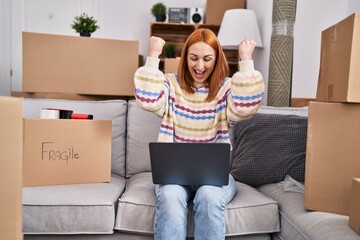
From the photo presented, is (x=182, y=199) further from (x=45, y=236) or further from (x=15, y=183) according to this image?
(x=15, y=183)

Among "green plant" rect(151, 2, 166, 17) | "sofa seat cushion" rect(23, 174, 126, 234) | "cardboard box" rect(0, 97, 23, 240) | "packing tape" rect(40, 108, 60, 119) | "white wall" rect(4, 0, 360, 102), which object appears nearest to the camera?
"cardboard box" rect(0, 97, 23, 240)

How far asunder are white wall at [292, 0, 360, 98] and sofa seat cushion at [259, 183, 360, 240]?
124 centimetres

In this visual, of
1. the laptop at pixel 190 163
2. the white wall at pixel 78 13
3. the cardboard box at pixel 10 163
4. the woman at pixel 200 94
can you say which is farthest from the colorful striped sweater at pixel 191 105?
the white wall at pixel 78 13

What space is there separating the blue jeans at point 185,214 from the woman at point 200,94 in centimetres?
1

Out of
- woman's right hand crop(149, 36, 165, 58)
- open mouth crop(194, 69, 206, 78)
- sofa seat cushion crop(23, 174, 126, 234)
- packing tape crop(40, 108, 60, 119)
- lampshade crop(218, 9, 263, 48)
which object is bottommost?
sofa seat cushion crop(23, 174, 126, 234)

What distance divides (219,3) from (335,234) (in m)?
3.07

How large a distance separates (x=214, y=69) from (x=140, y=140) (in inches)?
20.5

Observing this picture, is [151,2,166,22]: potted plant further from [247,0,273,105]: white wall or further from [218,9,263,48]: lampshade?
[218,9,263,48]: lampshade

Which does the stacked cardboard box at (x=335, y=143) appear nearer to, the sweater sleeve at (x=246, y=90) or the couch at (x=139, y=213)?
Result: the couch at (x=139, y=213)

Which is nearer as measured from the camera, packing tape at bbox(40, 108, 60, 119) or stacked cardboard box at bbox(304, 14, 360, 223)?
stacked cardboard box at bbox(304, 14, 360, 223)

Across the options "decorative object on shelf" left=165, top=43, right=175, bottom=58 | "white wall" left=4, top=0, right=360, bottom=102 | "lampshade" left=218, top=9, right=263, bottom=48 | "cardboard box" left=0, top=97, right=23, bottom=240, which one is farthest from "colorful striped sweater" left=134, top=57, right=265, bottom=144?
"decorative object on shelf" left=165, top=43, right=175, bottom=58

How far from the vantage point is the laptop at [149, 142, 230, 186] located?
1.10 metres

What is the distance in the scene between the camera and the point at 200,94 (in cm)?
138

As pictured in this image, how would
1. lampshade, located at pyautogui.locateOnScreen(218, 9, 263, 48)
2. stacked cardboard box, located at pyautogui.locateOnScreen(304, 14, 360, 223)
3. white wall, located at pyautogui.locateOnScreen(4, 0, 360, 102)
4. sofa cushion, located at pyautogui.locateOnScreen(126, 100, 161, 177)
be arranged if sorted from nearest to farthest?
stacked cardboard box, located at pyautogui.locateOnScreen(304, 14, 360, 223)
sofa cushion, located at pyautogui.locateOnScreen(126, 100, 161, 177)
lampshade, located at pyautogui.locateOnScreen(218, 9, 263, 48)
white wall, located at pyautogui.locateOnScreen(4, 0, 360, 102)
